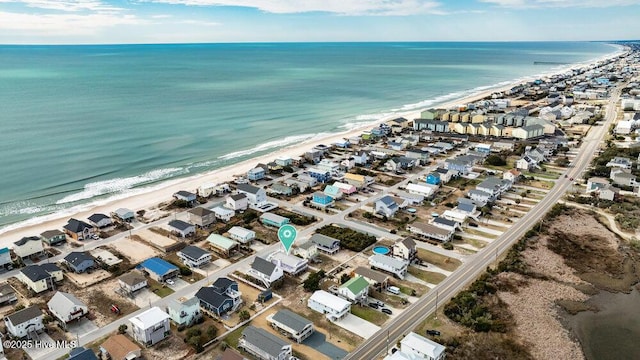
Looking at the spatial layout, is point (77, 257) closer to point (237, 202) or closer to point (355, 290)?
point (237, 202)

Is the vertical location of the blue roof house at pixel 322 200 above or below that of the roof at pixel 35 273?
above

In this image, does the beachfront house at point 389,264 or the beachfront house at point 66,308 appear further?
the beachfront house at point 389,264

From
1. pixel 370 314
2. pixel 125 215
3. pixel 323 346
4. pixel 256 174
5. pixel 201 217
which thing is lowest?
pixel 323 346

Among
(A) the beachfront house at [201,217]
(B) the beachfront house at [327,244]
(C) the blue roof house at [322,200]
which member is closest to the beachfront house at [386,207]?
(C) the blue roof house at [322,200]

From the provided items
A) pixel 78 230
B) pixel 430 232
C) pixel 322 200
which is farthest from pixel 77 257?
pixel 430 232

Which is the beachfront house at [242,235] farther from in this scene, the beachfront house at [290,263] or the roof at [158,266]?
the roof at [158,266]

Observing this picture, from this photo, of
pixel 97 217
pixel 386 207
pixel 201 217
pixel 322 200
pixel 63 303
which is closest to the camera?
pixel 63 303

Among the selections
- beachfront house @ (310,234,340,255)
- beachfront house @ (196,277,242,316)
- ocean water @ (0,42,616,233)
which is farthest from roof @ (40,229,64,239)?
beachfront house @ (310,234,340,255)

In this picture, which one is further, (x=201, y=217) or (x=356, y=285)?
(x=201, y=217)
